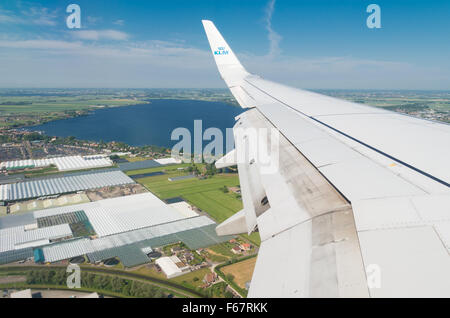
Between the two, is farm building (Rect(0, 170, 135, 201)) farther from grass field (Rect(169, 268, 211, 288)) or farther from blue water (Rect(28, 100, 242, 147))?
blue water (Rect(28, 100, 242, 147))

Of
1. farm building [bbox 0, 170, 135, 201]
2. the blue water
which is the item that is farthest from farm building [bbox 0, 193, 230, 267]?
the blue water

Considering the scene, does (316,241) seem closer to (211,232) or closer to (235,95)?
(235,95)

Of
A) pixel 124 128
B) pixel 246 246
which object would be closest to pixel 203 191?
pixel 246 246

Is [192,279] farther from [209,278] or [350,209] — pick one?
[350,209]

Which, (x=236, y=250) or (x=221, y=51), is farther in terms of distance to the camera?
(x=236, y=250)

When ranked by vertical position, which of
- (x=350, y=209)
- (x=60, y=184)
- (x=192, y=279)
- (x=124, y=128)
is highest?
(x=124, y=128)

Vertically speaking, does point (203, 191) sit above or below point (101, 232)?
above
